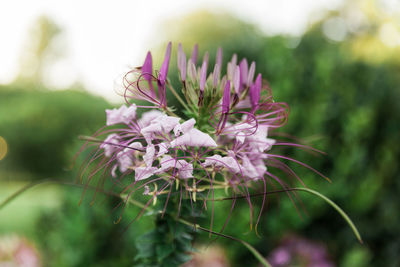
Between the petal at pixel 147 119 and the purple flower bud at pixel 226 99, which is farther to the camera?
the petal at pixel 147 119

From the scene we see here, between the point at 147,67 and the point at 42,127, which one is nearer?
the point at 147,67

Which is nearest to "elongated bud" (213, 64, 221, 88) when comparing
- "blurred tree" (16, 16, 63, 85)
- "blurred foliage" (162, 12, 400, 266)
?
"blurred foliage" (162, 12, 400, 266)

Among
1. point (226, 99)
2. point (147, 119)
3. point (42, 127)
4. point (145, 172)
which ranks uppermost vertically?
point (226, 99)

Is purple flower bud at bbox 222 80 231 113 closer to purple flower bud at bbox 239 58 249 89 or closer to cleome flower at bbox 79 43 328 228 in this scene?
cleome flower at bbox 79 43 328 228

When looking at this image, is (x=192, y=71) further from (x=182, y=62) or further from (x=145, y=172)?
(x=145, y=172)

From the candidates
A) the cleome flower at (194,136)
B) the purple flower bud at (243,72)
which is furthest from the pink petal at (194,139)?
the purple flower bud at (243,72)

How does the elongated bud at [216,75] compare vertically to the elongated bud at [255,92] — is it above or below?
above

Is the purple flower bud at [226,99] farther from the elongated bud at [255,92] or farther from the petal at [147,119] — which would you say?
the petal at [147,119]

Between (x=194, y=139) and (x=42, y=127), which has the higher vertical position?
(x=194, y=139)

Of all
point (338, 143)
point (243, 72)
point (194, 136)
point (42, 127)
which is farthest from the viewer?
point (42, 127)

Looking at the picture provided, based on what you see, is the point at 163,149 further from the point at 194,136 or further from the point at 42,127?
the point at 42,127

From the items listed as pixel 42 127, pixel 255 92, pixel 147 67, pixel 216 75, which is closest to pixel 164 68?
pixel 147 67

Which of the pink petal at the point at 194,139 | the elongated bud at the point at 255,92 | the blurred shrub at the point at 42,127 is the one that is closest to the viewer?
the pink petal at the point at 194,139

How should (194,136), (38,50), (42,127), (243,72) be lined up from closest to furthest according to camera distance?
1. (194,136)
2. (243,72)
3. (42,127)
4. (38,50)
